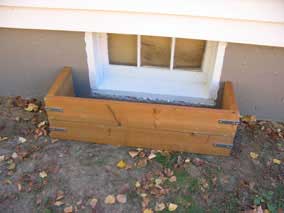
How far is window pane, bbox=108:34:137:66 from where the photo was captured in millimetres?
2577

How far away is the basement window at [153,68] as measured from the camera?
254 cm

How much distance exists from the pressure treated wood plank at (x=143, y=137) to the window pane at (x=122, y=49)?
71cm

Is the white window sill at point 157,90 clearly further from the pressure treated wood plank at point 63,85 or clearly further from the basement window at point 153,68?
the pressure treated wood plank at point 63,85

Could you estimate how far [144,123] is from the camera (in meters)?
2.24

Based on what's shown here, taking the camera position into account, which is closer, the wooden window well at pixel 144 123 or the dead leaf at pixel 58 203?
the dead leaf at pixel 58 203

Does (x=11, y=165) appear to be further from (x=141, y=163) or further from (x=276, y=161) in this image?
(x=276, y=161)

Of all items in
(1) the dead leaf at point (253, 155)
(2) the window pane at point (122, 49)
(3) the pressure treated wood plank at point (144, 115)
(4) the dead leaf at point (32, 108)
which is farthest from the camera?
(4) the dead leaf at point (32, 108)

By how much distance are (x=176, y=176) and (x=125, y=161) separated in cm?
41

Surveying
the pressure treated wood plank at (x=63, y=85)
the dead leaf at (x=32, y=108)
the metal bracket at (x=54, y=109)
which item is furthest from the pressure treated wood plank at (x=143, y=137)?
the dead leaf at (x=32, y=108)

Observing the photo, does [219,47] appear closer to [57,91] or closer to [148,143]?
[148,143]

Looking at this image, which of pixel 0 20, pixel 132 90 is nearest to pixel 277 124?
pixel 132 90

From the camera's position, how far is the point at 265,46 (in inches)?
88.1

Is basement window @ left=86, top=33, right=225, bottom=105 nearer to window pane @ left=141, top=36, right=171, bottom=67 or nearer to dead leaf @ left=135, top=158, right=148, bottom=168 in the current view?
window pane @ left=141, top=36, right=171, bottom=67

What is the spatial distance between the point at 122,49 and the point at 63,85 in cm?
62
